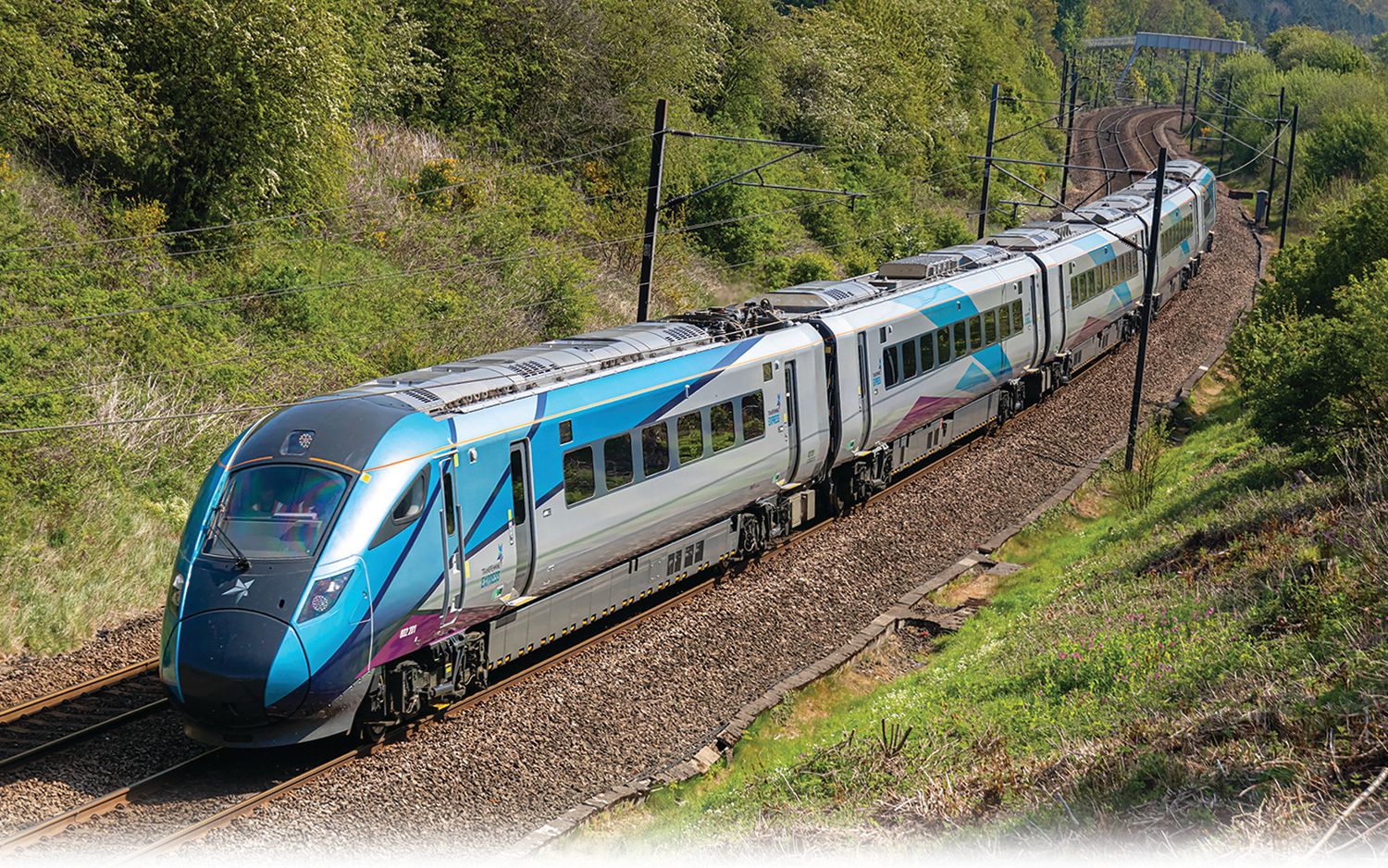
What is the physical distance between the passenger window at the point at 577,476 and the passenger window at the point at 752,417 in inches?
130

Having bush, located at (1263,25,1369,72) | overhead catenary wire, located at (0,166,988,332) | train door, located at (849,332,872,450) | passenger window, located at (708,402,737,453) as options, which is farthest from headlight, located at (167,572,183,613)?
bush, located at (1263,25,1369,72)

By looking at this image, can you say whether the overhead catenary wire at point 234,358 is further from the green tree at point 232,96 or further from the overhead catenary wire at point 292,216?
the green tree at point 232,96

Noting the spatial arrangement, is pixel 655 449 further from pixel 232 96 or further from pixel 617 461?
pixel 232 96

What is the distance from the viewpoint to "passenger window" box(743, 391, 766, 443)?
56.0 feet

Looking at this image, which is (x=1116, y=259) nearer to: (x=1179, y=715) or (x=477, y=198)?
(x=477, y=198)

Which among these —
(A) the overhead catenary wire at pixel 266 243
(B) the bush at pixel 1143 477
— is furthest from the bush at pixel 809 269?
(B) the bush at pixel 1143 477

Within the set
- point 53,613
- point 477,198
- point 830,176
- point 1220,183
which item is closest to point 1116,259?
point 477,198

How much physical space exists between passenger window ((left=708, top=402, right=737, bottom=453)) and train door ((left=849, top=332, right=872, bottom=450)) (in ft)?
11.6

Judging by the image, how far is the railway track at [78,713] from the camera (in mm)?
12148

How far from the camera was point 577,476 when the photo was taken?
14148 millimetres

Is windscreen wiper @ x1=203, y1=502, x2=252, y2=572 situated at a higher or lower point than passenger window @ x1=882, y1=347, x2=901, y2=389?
higher

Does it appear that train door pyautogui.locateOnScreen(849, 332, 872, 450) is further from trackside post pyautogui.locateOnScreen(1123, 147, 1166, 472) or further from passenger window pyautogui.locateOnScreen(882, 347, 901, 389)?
trackside post pyautogui.locateOnScreen(1123, 147, 1166, 472)

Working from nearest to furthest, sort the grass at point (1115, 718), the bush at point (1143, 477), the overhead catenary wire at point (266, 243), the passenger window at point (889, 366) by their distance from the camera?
the grass at point (1115, 718), the passenger window at point (889, 366), the overhead catenary wire at point (266, 243), the bush at point (1143, 477)

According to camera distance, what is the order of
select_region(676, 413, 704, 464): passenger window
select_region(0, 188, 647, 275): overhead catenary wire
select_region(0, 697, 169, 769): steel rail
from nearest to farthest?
select_region(0, 697, 169, 769): steel rail < select_region(676, 413, 704, 464): passenger window < select_region(0, 188, 647, 275): overhead catenary wire
